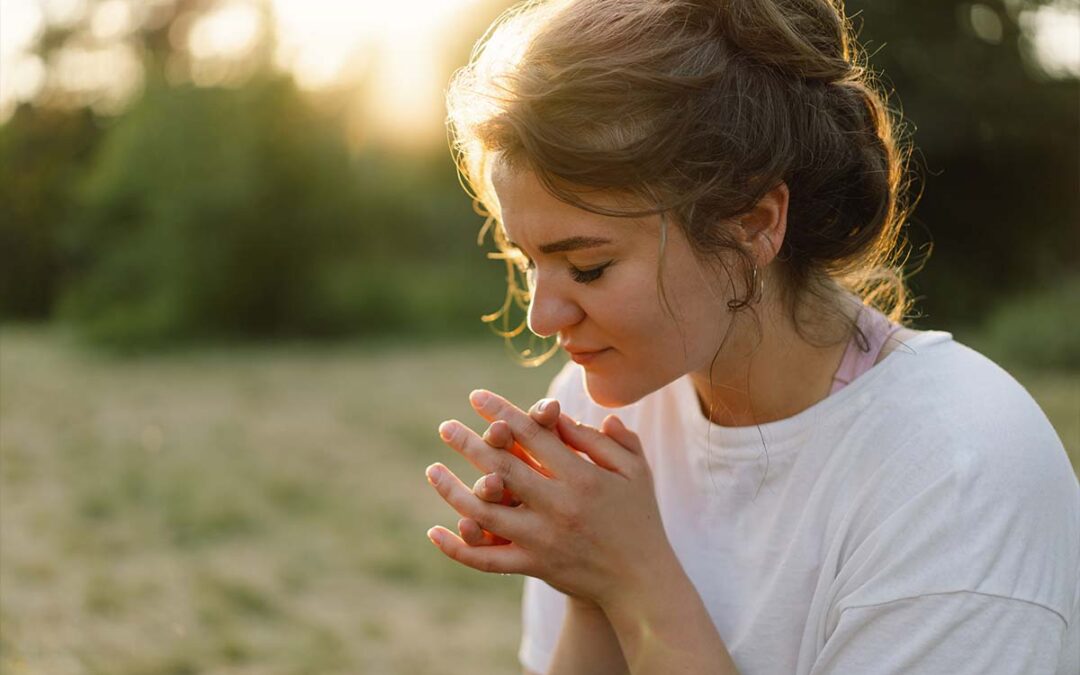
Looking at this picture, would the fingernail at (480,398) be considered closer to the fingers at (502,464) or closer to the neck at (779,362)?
the fingers at (502,464)

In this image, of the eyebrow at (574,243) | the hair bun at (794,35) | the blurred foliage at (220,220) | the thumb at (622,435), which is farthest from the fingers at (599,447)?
the blurred foliage at (220,220)

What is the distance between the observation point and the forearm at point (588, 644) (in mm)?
1997

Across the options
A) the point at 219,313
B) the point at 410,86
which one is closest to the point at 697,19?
the point at 219,313

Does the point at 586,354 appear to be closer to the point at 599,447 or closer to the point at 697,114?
the point at 599,447

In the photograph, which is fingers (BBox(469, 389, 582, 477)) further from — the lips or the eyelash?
the eyelash

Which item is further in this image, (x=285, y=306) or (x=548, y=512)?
(x=285, y=306)

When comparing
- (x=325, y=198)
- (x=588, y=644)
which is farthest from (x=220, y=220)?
(x=588, y=644)

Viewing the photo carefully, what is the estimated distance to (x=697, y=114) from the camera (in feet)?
5.51

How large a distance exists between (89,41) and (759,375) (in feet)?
54.4

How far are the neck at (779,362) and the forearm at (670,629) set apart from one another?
34 centimetres

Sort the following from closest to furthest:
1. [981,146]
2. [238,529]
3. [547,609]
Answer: [547,609] → [238,529] → [981,146]

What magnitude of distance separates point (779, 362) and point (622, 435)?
31 cm

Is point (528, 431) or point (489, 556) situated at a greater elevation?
point (528, 431)

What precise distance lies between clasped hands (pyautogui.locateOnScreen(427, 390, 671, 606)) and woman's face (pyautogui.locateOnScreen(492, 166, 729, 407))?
15 centimetres
